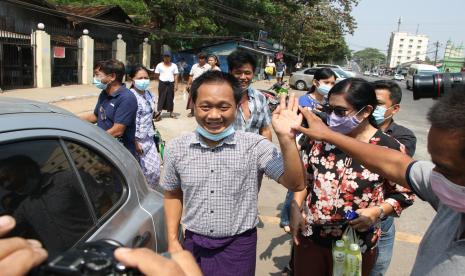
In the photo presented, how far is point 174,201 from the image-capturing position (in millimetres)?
2158

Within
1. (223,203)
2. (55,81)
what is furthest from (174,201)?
(55,81)

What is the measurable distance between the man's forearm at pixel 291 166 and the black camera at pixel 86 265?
1.05 metres

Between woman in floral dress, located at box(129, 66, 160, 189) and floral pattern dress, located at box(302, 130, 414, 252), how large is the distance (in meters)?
2.09

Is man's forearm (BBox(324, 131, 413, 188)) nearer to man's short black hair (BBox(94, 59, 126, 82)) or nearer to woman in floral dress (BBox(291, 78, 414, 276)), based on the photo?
woman in floral dress (BBox(291, 78, 414, 276))

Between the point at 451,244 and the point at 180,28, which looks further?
the point at 180,28

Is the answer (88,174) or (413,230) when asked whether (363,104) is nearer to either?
(88,174)

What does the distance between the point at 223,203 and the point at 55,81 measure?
1502 centimetres

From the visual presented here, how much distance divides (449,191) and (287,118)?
25.8 inches

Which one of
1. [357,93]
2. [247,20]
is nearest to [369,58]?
[247,20]

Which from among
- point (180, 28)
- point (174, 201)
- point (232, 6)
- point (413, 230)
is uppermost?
point (232, 6)

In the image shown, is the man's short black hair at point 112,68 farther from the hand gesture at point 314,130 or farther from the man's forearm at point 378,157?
the man's forearm at point 378,157

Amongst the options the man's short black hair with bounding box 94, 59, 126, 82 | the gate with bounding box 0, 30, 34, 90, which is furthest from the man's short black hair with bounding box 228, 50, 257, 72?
the gate with bounding box 0, 30, 34, 90

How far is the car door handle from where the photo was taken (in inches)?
71.3

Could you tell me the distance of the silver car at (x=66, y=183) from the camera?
1.37 meters
